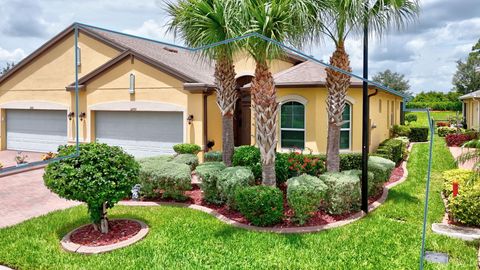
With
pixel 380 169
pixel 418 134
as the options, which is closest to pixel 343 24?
pixel 380 169

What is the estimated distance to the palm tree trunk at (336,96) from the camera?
1019 cm

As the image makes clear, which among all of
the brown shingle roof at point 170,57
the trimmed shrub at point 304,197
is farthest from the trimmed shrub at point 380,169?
the brown shingle roof at point 170,57

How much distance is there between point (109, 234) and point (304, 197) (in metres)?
4.35

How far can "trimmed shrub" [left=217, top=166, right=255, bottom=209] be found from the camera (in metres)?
9.05

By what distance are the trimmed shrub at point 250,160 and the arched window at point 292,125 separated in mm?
4072

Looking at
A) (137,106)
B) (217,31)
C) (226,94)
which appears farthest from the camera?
(137,106)

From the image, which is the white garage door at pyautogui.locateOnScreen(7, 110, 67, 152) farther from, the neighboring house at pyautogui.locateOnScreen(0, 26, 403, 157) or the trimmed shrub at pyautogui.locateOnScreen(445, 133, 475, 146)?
the trimmed shrub at pyautogui.locateOnScreen(445, 133, 475, 146)

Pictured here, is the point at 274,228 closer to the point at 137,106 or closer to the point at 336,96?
the point at 336,96

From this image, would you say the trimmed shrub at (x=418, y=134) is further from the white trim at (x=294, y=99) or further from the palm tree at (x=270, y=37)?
the palm tree at (x=270, y=37)

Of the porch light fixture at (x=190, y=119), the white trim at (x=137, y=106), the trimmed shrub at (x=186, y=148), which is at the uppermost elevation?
the white trim at (x=137, y=106)

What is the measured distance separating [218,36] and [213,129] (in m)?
8.03

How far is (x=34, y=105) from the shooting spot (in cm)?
2058

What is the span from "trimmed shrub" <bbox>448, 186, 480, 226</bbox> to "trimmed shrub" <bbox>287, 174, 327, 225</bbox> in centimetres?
291

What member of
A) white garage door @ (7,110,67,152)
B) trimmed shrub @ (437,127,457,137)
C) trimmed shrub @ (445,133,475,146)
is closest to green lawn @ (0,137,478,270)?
white garage door @ (7,110,67,152)
